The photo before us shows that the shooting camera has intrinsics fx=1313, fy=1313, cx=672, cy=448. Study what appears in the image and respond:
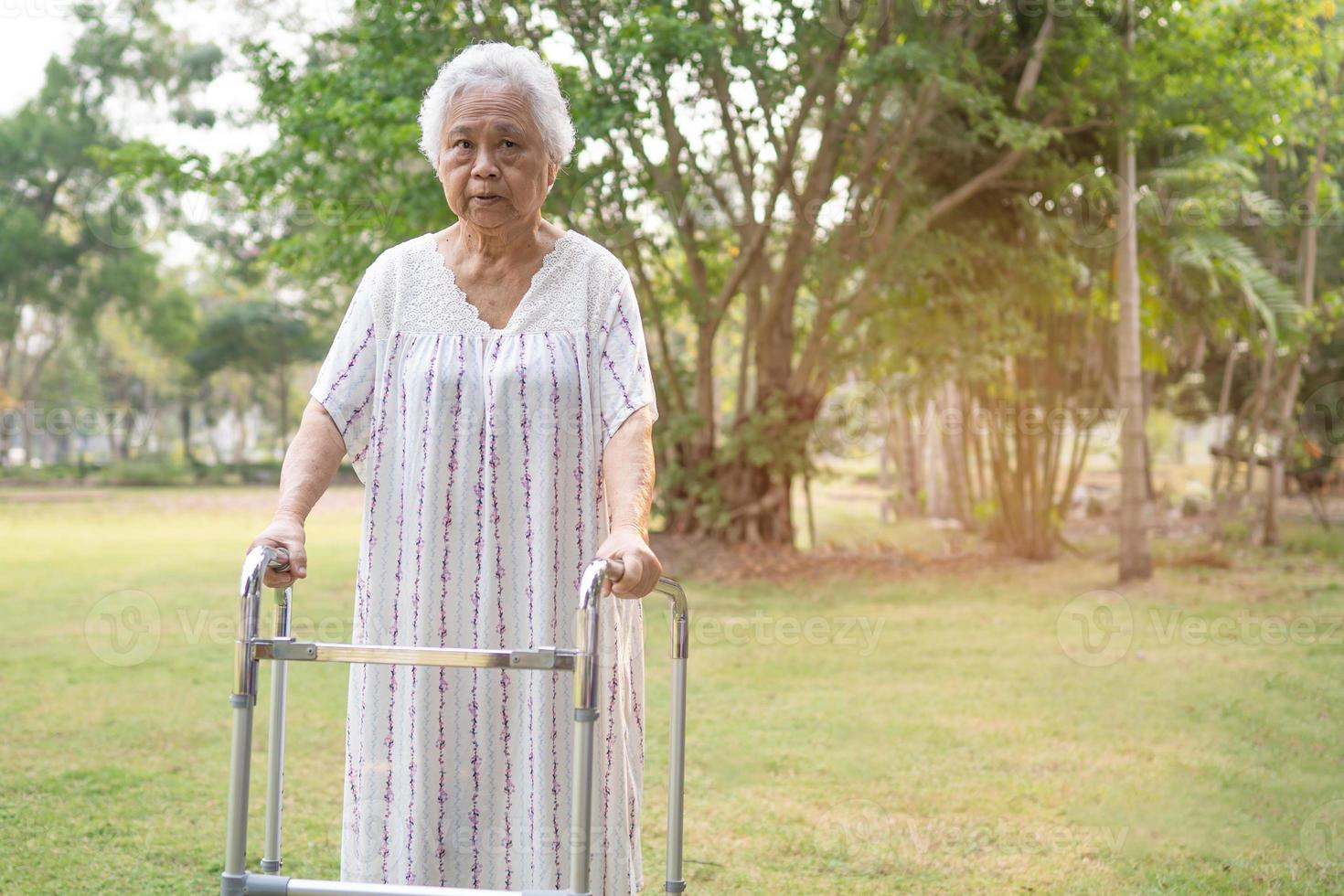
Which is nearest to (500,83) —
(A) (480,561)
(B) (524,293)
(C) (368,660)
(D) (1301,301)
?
(B) (524,293)

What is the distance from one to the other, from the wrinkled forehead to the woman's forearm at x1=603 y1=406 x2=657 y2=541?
0.54 m

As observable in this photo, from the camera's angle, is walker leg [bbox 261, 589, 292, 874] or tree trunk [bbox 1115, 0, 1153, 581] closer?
walker leg [bbox 261, 589, 292, 874]

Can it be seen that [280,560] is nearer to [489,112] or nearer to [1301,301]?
[489,112]

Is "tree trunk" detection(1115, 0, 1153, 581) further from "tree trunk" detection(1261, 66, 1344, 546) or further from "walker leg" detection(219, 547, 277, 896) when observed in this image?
"walker leg" detection(219, 547, 277, 896)

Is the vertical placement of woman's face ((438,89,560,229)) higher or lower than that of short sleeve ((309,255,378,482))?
higher

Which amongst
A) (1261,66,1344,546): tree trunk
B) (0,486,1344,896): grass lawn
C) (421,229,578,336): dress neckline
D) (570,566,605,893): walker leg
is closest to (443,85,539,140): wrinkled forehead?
(421,229,578,336): dress neckline

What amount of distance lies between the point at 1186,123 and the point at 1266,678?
6176mm

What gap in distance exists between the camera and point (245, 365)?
33156 millimetres

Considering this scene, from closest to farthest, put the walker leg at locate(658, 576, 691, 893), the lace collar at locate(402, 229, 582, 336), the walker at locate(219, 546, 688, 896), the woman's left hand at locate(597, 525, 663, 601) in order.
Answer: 1. the walker at locate(219, 546, 688, 896)
2. the woman's left hand at locate(597, 525, 663, 601)
3. the lace collar at locate(402, 229, 582, 336)
4. the walker leg at locate(658, 576, 691, 893)

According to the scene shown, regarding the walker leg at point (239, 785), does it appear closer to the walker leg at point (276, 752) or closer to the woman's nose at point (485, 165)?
the walker leg at point (276, 752)

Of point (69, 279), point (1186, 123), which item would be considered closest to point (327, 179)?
point (1186, 123)

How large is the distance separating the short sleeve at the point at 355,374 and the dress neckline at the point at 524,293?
0.39 feet

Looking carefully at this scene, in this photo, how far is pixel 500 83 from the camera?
7.43 ft

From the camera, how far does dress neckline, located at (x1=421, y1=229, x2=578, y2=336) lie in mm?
2291
